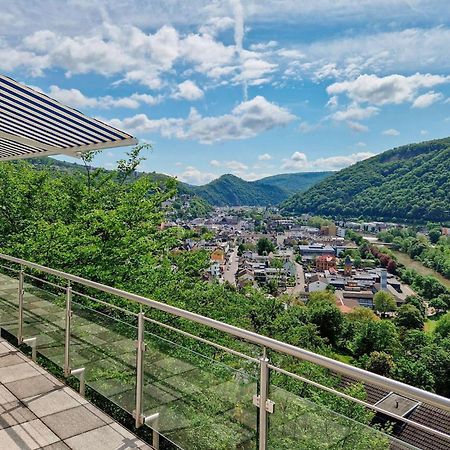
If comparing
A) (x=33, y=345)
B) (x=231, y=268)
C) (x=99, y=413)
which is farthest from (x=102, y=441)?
(x=231, y=268)

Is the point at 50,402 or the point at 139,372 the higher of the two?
the point at 139,372

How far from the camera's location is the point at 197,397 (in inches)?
107

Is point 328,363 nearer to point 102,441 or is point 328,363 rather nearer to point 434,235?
point 102,441

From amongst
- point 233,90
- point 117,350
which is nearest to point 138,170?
point 117,350

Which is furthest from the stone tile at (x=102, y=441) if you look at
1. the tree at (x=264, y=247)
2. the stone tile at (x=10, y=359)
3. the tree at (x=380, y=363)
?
the tree at (x=264, y=247)

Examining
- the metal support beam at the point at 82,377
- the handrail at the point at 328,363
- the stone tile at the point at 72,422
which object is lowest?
the stone tile at the point at 72,422

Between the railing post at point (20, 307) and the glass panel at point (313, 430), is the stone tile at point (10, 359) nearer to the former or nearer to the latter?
the railing post at point (20, 307)

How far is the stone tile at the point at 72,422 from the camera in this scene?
2.97 m

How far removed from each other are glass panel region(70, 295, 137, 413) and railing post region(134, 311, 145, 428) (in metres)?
0.05

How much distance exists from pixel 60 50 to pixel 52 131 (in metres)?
9.05

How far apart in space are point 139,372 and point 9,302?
2368 mm

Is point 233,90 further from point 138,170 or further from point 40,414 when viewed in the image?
point 40,414

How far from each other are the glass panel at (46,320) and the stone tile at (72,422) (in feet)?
2.34

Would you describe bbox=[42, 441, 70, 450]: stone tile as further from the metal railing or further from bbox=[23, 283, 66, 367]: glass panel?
bbox=[23, 283, 66, 367]: glass panel
